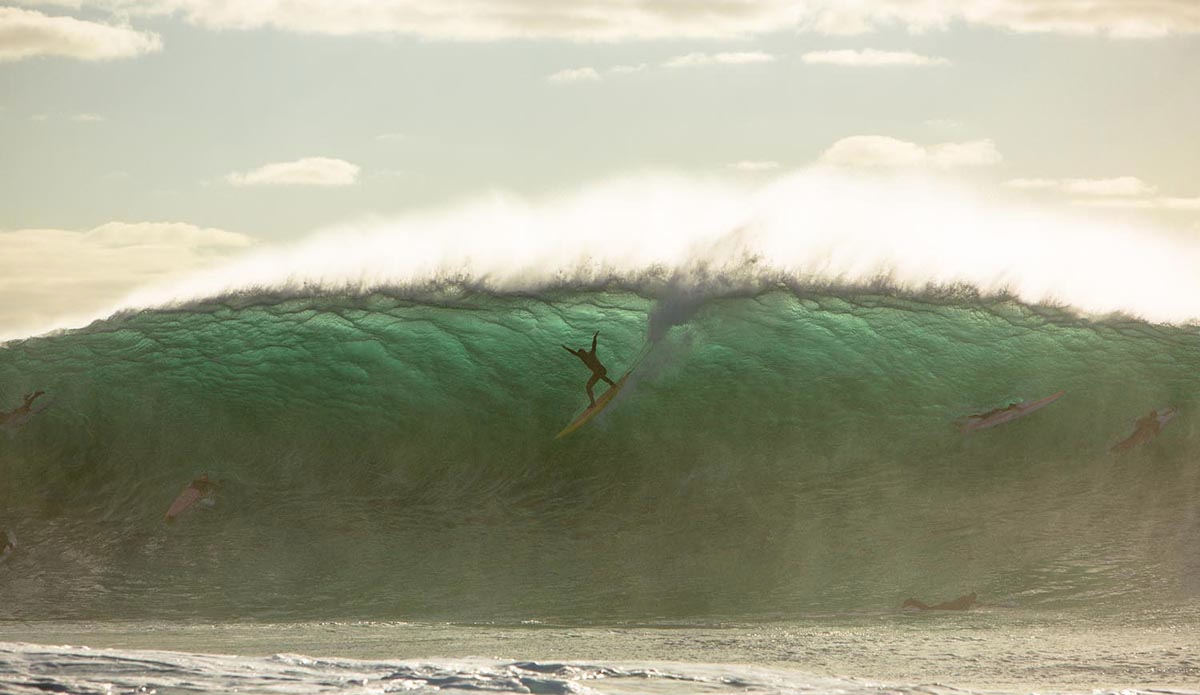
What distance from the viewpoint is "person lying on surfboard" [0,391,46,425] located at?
11.6m

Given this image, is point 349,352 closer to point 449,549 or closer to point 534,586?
point 449,549

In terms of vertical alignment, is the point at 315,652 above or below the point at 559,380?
below

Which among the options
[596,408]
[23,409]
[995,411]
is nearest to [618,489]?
[596,408]

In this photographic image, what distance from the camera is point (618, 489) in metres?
9.95

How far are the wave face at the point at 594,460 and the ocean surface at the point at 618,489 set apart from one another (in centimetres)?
3

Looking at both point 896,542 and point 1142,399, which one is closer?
point 896,542

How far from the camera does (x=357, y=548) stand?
9.35 metres

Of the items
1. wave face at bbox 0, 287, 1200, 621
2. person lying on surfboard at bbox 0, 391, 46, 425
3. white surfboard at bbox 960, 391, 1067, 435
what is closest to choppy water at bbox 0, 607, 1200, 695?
wave face at bbox 0, 287, 1200, 621

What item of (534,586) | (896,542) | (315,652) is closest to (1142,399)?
(896,542)

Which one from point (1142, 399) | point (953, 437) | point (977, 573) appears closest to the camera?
point (977, 573)

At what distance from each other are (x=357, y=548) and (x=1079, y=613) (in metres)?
5.15

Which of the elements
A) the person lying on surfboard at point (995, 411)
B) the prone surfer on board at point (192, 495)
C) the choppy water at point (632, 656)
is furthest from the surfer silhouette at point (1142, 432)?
the prone surfer on board at point (192, 495)

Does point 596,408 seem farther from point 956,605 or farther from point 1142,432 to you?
point 1142,432

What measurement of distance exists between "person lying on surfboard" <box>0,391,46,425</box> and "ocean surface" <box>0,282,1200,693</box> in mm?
207
